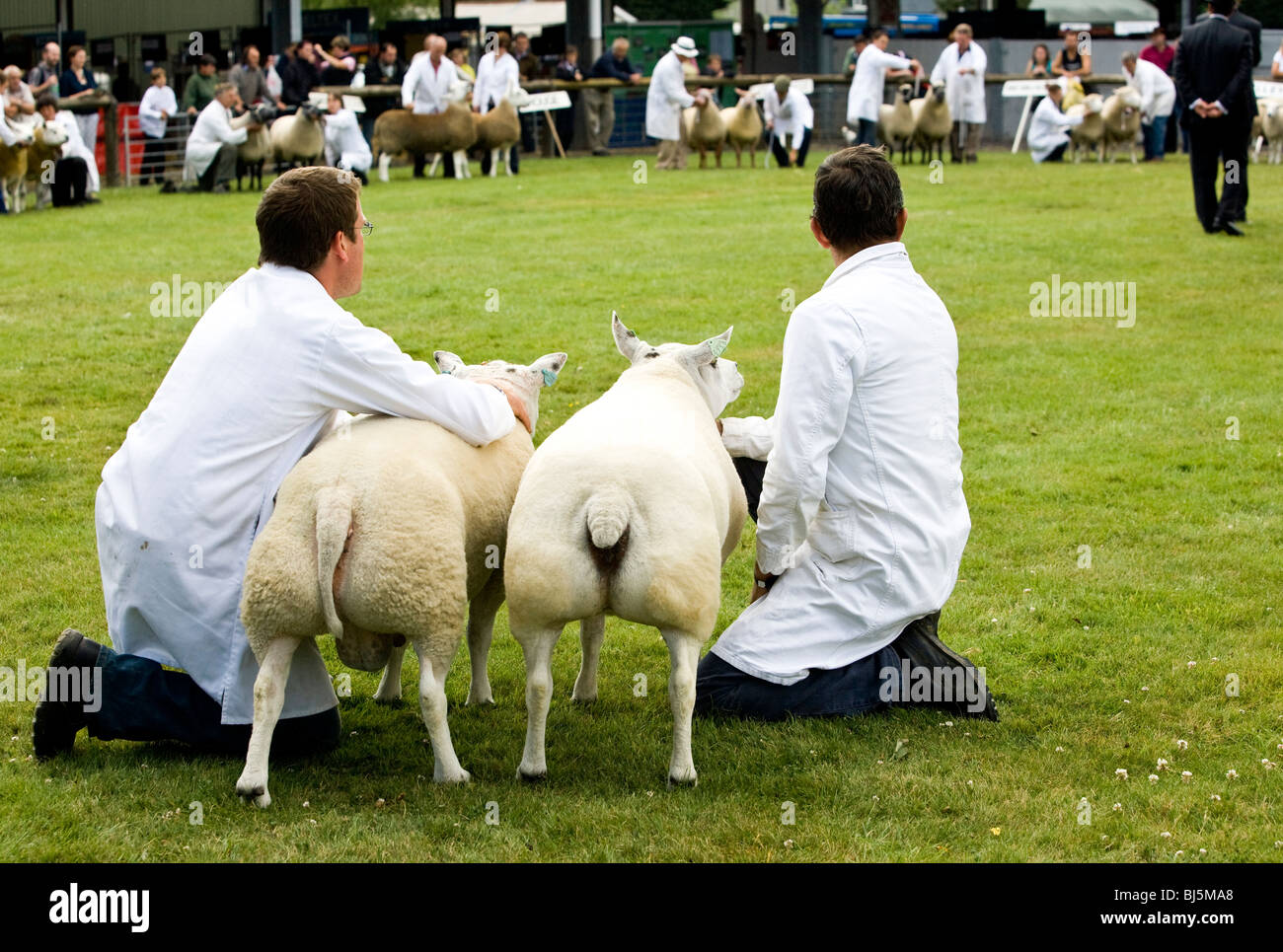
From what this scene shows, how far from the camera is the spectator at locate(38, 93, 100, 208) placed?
20203 millimetres

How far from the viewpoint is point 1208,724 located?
4840 millimetres

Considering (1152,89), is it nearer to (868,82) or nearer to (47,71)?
(868,82)

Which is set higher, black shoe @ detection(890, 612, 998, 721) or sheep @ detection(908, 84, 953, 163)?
sheep @ detection(908, 84, 953, 163)

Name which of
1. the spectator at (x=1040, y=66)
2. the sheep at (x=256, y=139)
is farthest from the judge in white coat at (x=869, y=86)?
the sheep at (x=256, y=139)

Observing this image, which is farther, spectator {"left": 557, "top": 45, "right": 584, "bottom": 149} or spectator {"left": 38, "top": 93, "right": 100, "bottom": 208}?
spectator {"left": 557, "top": 45, "right": 584, "bottom": 149}

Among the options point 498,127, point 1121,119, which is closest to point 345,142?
point 498,127

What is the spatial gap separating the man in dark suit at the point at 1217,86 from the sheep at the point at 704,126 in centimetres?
1148

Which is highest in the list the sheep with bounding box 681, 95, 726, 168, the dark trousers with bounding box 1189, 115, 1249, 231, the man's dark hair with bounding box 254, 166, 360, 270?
the sheep with bounding box 681, 95, 726, 168

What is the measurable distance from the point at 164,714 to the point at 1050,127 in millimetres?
24200

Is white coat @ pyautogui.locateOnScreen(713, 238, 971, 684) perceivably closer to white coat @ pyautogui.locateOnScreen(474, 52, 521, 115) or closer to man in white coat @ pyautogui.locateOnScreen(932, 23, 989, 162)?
white coat @ pyautogui.locateOnScreen(474, 52, 521, 115)

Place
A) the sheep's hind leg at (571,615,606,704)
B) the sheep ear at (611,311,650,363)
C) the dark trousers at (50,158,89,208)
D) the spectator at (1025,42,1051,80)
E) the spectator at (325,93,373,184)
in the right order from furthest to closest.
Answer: the spectator at (1025,42,1051,80) < the spectator at (325,93,373,184) < the dark trousers at (50,158,89,208) < the sheep ear at (611,311,650,363) < the sheep's hind leg at (571,615,606,704)

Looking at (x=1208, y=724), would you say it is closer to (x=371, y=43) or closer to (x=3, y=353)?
(x=3, y=353)

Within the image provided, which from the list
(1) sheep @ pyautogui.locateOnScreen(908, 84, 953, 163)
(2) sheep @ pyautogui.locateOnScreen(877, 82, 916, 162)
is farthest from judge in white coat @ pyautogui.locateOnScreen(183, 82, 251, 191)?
(1) sheep @ pyautogui.locateOnScreen(908, 84, 953, 163)
